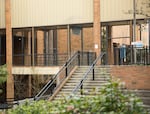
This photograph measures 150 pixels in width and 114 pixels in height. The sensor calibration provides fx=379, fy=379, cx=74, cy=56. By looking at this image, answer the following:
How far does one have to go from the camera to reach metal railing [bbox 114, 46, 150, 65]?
58.6 feet

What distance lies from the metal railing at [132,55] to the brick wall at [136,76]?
61.6 inches

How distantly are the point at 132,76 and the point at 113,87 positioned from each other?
11567 millimetres

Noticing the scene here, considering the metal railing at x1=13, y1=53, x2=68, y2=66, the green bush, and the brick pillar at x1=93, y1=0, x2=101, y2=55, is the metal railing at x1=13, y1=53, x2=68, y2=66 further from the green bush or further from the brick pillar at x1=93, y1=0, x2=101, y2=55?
the green bush

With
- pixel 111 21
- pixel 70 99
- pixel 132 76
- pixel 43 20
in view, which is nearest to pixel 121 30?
pixel 111 21

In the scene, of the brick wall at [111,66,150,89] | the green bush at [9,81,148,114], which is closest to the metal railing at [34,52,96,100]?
the brick wall at [111,66,150,89]

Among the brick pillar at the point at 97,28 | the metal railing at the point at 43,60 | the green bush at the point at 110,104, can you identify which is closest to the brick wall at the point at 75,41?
the metal railing at the point at 43,60

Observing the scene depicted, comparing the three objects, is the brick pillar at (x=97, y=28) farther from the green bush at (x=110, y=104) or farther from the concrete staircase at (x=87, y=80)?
the green bush at (x=110, y=104)

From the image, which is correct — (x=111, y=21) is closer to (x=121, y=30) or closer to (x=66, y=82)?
(x=121, y=30)

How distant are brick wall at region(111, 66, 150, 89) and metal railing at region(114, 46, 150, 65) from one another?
156 cm

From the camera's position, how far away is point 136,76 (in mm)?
16000

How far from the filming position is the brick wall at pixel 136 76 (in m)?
15.8

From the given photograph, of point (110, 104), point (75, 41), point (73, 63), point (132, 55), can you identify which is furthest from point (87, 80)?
point (110, 104)

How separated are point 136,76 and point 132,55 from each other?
3009 mm

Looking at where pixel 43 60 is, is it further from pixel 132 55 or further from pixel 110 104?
pixel 110 104
